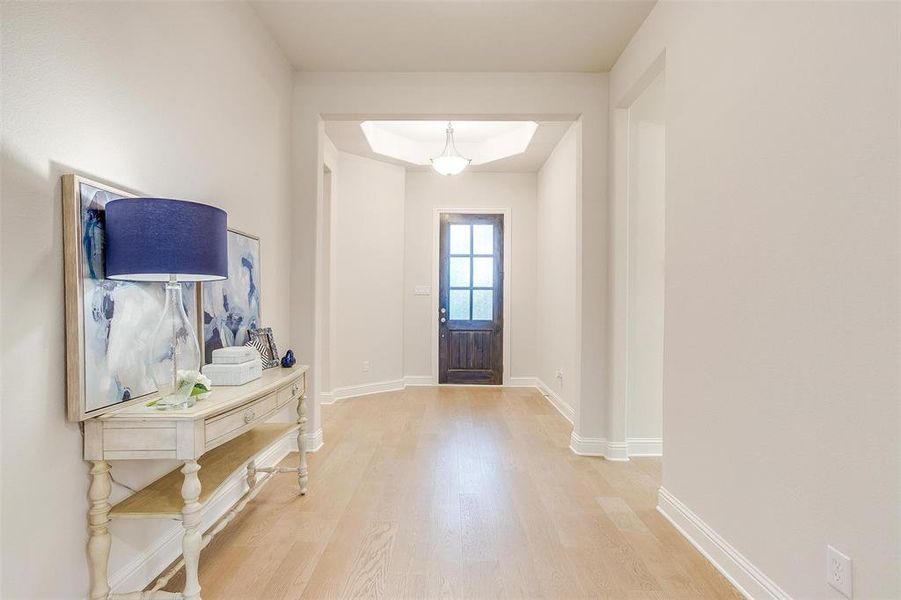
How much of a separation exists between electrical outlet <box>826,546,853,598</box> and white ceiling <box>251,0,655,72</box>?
9.47 feet

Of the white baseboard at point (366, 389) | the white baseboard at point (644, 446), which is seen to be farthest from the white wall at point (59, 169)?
the white baseboard at point (366, 389)

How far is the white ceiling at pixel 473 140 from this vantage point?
458 cm

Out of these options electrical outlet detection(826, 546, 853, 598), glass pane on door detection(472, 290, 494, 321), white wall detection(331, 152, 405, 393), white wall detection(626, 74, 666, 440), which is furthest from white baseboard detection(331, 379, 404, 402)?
electrical outlet detection(826, 546, 853, 598)

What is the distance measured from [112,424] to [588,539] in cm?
211

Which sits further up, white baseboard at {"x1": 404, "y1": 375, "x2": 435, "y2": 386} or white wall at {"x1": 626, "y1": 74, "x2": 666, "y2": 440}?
white wall at {"x1": 626, "y1": 74, "x2": 666, "y2": 440}

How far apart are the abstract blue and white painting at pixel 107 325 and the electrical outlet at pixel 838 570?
244 cm

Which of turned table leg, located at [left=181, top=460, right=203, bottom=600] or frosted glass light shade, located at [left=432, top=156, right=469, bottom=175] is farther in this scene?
frosted glass light shade, located at [left=432, top=156, right=469, bottom=175]

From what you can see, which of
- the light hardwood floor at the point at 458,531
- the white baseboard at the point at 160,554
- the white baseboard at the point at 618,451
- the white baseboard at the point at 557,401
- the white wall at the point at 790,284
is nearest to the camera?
the white wall at the point at 790,284

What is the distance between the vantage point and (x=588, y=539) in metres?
2.23

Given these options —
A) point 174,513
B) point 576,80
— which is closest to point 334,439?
point 174,513

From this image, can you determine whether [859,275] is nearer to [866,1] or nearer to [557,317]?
[866,1]

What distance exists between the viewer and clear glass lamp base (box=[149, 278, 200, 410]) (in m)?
1.69

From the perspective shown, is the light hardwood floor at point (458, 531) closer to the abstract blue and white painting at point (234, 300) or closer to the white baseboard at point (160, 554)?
the white baseboard at point (160, 554)

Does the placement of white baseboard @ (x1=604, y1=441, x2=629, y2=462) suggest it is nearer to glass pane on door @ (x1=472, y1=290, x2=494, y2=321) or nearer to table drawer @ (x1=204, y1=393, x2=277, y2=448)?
table drawer @ (x1=204, y1=393, x2=277, y2=448)
